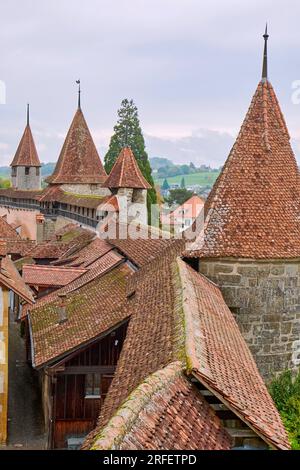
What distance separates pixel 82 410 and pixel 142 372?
766cm

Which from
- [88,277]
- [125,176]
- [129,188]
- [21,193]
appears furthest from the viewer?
[21,193]

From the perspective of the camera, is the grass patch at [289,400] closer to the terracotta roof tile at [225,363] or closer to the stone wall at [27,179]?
the terracotta roof tile at [225,363]

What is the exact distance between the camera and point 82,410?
13.9 m

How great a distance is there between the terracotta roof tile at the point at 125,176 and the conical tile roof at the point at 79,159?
10.9 meters

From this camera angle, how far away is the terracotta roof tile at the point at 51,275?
1952 centimetres

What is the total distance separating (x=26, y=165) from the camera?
60562mm

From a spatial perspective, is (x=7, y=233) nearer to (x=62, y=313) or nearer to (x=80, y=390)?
(x=62, y=313)

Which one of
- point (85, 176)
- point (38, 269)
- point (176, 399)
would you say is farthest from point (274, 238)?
point (85, 176)

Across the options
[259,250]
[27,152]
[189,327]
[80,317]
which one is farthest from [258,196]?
[27,152]

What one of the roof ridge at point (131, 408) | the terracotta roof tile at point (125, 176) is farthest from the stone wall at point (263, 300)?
the terracotta roof tile at point (125, 176)

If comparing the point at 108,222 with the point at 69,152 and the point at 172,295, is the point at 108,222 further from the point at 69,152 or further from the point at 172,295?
the point at 172,295

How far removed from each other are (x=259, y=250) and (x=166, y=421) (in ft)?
20.1

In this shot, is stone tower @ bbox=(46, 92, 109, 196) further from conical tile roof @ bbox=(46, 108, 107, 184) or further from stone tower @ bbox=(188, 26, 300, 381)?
stone tower @ bbox=(188, 26, 300, 381)

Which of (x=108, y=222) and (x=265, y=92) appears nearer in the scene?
(x=265, y=92)
